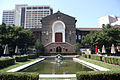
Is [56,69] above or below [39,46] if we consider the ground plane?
below

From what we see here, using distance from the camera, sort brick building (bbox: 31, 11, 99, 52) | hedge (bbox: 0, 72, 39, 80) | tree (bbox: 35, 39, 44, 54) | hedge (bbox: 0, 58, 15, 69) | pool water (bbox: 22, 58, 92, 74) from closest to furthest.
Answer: hedge (bbox: 0, 72, 39, 80)
pool water (bbox: 22, 58, 92, 74)
hedge (bbox: 0, 58, 15, 69)
tree (bbox: 35, 39, 44, 54)
brick building (bbox: 31, 11, 99, 52)

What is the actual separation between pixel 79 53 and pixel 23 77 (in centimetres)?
3295

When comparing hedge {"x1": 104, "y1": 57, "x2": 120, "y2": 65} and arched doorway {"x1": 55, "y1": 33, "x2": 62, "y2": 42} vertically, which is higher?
arched doorway {"x1": 55, "y1": 33, "x2": 62, "y2": 42}

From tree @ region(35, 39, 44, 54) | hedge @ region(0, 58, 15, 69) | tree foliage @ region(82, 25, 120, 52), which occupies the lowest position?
hedge @ region(0, 58, 15, 69)

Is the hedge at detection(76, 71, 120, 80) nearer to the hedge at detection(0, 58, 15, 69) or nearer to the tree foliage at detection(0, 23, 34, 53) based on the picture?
the hedge at detection(0, 58, 15, 69)

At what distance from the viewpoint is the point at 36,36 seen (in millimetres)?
45438

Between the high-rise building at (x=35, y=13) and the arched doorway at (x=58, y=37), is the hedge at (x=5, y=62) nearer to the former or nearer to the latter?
the arched doorway at (x=58, y=37)

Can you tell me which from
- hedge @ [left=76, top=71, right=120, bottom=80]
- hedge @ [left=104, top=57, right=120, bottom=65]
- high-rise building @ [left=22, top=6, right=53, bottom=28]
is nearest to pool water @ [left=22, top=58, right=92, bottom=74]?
hedge @ [left=104, top=57, right=120, bottom=65]

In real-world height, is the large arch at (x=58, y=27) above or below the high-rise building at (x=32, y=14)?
below

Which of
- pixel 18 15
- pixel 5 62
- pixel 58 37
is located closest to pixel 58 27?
pixel 58 37

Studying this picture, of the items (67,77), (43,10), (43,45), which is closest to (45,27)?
(43,45)

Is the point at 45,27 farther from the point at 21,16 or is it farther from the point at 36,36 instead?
the point at 21,16

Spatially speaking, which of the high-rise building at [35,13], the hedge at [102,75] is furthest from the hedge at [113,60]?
the high-rise building at [35,13]

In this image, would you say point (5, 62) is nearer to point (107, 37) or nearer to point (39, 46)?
point (39, 46)
